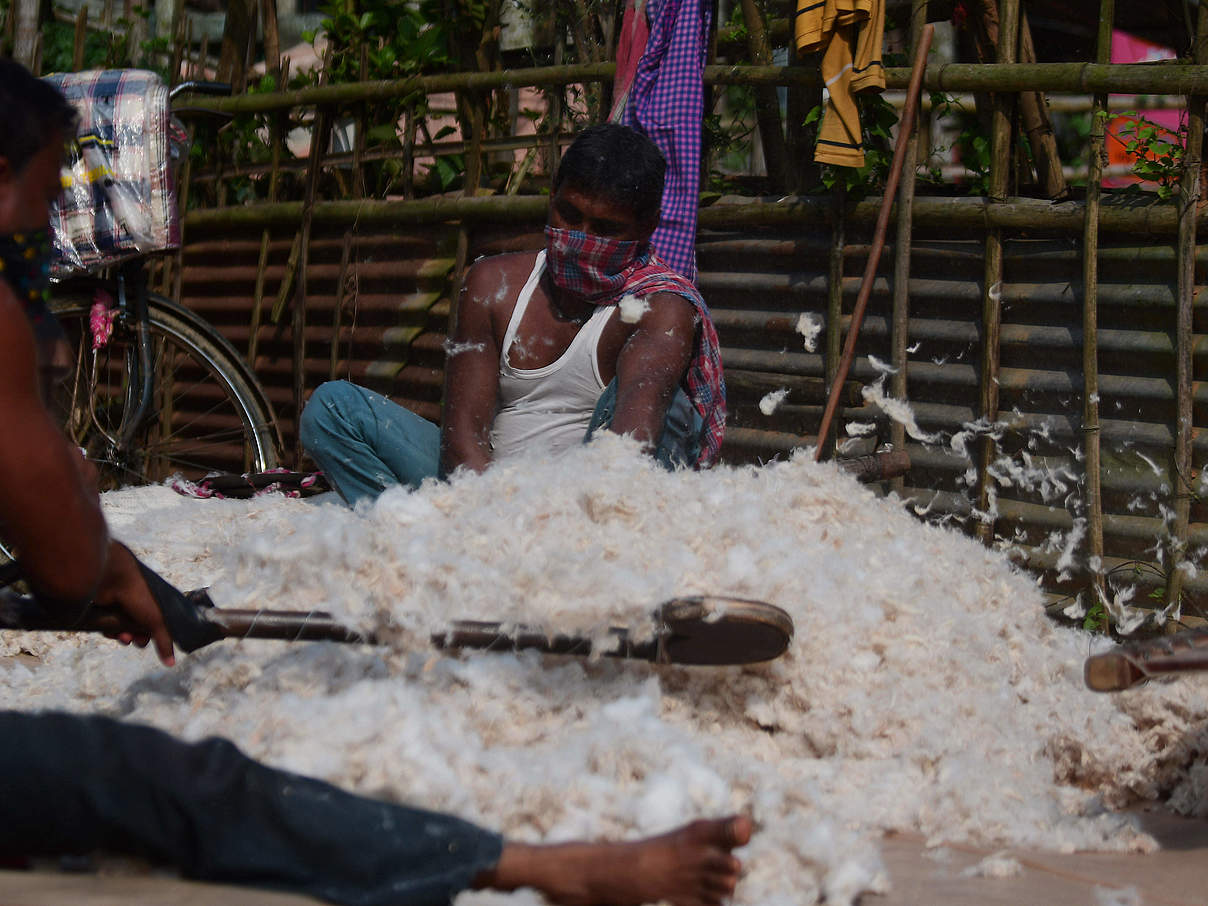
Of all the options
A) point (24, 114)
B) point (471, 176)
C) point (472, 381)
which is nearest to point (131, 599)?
point (24, 114)

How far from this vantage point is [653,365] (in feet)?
8.94

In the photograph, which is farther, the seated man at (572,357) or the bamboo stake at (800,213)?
the bamboo stake at (800,213)

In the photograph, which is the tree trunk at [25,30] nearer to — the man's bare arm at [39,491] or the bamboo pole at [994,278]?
the bamboo pole at [994,278]

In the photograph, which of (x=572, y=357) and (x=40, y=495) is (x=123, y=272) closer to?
(x=572, y=357)

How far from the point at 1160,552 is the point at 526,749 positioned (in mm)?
2099

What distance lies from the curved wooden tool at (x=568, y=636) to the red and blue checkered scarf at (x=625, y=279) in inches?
42.4

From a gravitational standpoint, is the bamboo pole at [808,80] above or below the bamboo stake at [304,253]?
above

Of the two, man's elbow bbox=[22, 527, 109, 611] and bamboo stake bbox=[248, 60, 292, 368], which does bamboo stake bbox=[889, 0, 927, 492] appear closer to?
man's elbow bbox=[22, 527, 109, 611]

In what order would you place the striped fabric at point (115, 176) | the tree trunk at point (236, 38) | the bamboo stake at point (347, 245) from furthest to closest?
the tree trunk at point (236, 38)
the bamboo stake at point (347, 245)
the striped fabric at point (115, 176)

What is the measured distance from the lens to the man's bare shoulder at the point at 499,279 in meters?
2.97

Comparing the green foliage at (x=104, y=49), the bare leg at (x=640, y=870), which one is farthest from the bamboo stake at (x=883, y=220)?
the green foliage at (x=104, y=49)

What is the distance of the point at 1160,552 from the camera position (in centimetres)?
317

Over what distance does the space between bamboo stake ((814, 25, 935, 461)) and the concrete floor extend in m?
1.57

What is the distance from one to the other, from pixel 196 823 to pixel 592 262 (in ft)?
5.57
